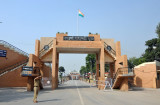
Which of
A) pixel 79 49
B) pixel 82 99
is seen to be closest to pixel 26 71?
pixel 79 49

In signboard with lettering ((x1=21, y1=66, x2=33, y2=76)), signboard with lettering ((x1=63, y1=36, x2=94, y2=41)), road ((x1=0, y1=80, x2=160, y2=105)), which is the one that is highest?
signboard with lettering ((x1=63, y1=36, x2=94, y2=41))

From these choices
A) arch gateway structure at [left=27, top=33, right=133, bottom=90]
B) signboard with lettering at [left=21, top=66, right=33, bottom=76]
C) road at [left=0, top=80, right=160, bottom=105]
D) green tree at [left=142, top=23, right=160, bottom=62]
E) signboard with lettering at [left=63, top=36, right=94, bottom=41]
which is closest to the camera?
road at [left=0, top=80, right=160, bottom=105]

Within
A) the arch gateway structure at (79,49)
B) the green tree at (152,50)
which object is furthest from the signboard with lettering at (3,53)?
the green tree at (152,50)

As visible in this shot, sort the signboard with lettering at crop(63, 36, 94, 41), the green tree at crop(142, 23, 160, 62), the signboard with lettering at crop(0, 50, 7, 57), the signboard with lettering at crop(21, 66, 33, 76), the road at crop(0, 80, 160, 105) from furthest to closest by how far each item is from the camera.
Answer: the green tree at crop(142, 23, 160, 62)
the signboard with lettering at crop(0, 50, 7, 57)
the signboard with lettering at crop(63, 36, 94, 41)
the signboard with lettering at crop(21, 66, 33, 76)
the road at crop(0, 80, 160, 105)

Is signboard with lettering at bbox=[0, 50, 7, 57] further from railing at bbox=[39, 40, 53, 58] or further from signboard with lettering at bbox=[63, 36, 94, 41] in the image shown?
signboard with lettering at bbox=[63, 36, 94, 41]

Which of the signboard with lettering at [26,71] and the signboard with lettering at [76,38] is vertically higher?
the signboard with lettering at [76,38]

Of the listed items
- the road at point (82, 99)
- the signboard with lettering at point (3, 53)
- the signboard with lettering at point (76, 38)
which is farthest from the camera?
the signboard with lettering at point (3, 53)

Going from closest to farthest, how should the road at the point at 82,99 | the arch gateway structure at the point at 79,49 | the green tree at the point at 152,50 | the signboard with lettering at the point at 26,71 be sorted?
the road at the point at 82,99, the signboard with lettering at the point at 26,71, the arch gateway structure at the point at 79,49, the green tree at the point at 152,50

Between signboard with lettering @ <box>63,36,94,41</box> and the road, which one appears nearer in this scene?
the road

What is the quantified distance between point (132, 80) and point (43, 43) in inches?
821

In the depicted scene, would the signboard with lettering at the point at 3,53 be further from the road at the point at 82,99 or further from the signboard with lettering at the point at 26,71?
the road at the point at 82,99

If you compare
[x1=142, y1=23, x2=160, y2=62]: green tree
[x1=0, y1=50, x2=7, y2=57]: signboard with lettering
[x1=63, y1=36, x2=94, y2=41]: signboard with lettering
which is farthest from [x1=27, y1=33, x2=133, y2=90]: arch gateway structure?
[x1=142, y1=23, x2=160, y2=62]: green tree

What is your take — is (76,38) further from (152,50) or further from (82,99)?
(152,50)

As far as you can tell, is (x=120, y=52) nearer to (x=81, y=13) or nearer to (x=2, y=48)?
(x=81, y=13)
